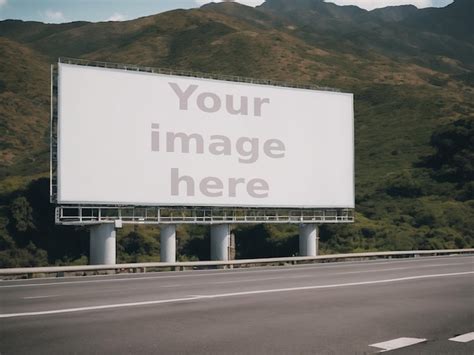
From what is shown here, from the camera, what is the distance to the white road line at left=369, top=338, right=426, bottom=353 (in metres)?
10.5

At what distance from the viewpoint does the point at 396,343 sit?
35.6ft

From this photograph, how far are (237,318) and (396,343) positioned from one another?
3.80m

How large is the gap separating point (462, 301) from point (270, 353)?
875 centimetres

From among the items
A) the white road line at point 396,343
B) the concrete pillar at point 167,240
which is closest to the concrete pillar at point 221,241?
the concrete pillar at point 167,240

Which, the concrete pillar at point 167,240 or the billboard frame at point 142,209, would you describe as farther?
the concrete pillar at point 167,240

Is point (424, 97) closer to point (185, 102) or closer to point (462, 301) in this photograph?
point (185, 102)

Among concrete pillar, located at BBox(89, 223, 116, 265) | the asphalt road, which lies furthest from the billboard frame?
the asphalt road

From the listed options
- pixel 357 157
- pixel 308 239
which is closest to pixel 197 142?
pixel 308 239

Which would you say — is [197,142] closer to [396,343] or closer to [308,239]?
[308,239]

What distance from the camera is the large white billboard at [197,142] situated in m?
39.5

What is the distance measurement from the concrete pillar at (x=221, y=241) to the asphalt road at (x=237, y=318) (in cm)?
2365

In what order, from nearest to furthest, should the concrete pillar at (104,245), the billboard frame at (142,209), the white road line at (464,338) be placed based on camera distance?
1. the white road line at (464,338)
2. the billboard frame at (142,209)
3. the concrete pillar at (104,245)

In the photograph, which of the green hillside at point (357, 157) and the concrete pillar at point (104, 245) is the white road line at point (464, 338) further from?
the green hillside at point (357, 157)

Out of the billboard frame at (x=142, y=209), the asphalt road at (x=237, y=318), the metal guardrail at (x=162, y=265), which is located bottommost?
the metal guardrail at (x=162, y=265)
